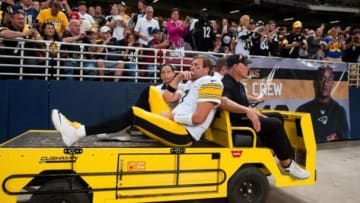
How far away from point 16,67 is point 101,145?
9.58 ft

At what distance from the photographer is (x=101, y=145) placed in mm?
3479

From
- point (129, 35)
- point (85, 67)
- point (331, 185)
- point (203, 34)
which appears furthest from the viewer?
point (203, 34)

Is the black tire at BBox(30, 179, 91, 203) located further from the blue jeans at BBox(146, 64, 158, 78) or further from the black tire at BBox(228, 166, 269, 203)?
the blue jeans at BBox(146, 64, 158, 78)

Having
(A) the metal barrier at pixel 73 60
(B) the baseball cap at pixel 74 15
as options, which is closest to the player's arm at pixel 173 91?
(A) the metal barrier at pixel 73 60

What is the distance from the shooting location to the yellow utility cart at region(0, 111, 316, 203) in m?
3.11

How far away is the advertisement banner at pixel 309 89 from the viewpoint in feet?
23.8

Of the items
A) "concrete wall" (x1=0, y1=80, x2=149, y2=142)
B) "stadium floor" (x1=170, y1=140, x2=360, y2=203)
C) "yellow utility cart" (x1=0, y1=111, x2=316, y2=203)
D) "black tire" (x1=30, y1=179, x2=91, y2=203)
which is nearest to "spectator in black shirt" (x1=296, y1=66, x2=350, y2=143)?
"stadium floor" (x1=170, y1=140, x2=360, y2=203)

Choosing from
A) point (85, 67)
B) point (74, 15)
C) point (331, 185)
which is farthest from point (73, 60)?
point (331, 185)

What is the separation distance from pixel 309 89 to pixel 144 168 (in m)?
5.32

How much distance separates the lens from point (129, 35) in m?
7.08

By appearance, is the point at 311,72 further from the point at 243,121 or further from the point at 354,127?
the point at 243,121

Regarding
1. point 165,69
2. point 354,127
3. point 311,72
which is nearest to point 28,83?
point 165,69

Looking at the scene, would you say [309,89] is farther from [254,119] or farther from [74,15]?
[74,15]

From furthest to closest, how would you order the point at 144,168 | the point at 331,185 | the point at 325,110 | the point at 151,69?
1. the point at 325,110
2. the point at 151,69
3. the point at 331,185
4. the point at 144,168
